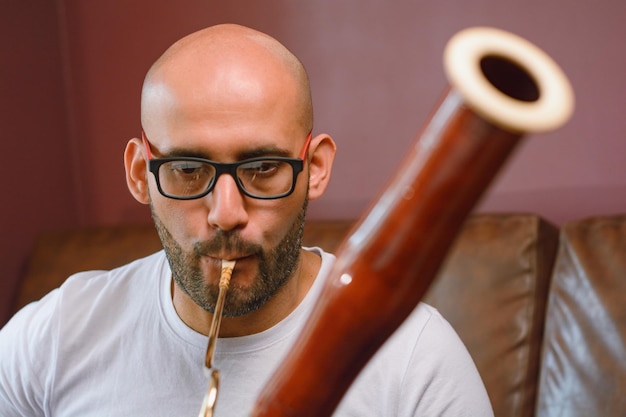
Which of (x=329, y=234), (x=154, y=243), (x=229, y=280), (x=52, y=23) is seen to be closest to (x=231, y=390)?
(x=229, y=280)

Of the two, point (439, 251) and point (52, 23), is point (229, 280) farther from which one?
point (52, 23)

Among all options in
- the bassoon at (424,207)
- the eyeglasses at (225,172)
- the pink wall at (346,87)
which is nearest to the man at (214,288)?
the eyeglasses at (225,172)

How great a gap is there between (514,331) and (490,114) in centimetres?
113

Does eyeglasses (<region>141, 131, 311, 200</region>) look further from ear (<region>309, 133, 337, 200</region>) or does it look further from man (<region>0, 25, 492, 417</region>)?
ear (<region>309, 133, 337, 200</region>)

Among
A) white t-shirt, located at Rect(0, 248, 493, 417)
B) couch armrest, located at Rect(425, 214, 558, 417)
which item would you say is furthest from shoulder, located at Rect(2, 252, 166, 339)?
couch armrest, located at Rect(425, 214, 558, 417)

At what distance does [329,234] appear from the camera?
5.84 feet

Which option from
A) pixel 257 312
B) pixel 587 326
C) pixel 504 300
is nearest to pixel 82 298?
pixel 257 312

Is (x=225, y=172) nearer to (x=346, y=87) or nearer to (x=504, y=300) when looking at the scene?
(x=504, y=300)

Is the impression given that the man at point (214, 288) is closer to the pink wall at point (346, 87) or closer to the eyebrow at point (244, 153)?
the eyebrow at point (244, 153)

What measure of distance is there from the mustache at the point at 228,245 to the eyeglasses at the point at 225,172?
0.06 m

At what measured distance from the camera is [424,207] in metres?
0.55

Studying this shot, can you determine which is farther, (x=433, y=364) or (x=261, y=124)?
(x=433, y=364)

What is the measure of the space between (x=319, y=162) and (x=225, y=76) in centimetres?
23

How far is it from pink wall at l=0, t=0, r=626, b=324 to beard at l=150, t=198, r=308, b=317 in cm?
86
